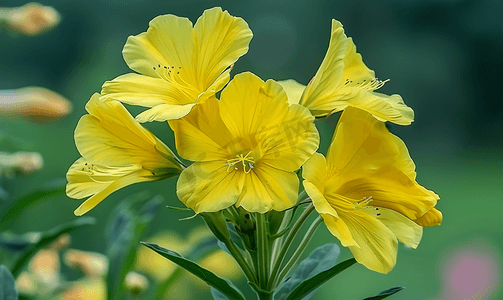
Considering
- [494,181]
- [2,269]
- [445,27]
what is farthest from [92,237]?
[445,27]

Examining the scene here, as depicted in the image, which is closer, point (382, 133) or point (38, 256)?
point (382, 133)

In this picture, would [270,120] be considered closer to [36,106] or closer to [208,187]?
[208,187]

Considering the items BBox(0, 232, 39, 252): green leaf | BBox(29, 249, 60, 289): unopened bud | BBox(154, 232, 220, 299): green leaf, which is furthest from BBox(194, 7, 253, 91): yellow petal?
BBox(29, 249, 60, 289): unopened bud

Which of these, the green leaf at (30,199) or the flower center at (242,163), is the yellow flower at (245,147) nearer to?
the flower center at (242,163)

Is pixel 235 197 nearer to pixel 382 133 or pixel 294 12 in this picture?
pixel 382 133

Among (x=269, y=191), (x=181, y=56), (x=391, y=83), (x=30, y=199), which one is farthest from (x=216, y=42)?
(x=391, y=83)

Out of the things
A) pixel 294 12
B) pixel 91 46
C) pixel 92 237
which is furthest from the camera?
pixel 294 12

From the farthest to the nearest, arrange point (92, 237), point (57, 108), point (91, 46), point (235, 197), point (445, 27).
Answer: point (445, 27) → point (91, 46) → point (92, 237) → point (57, 108) → point (235, 197)
